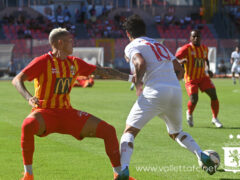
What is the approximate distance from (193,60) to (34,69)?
24.0 feet

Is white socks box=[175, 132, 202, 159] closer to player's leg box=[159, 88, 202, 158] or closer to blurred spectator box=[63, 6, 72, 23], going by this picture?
player's leg box=[159, 88, 202, 158]

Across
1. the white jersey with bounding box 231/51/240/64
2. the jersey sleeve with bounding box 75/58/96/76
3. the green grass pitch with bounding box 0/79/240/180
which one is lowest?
the white jersey with bounding box 231/51/240/64

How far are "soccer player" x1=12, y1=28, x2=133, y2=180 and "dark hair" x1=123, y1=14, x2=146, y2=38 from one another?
921 mm

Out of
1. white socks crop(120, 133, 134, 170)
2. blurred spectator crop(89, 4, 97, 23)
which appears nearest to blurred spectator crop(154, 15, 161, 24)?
blurred spectator crop(89, 4, 97, 23)

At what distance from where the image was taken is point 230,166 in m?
8.42

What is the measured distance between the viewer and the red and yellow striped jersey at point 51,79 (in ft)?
22.3

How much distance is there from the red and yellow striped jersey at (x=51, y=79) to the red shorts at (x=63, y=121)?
0.11 metres

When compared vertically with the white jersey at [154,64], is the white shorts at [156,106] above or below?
below

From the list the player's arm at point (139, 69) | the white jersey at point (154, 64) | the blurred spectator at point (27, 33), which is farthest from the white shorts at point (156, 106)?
the blurred spectator at point (27, 33)

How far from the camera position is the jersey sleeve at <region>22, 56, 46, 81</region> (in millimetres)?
6734

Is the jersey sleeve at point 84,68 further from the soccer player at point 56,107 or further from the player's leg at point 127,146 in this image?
the player's leg at point 127,146

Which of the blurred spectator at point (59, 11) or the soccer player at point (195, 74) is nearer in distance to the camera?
the soccer player at point (195, 74)

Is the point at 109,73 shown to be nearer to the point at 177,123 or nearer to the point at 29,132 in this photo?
the point at 177,123

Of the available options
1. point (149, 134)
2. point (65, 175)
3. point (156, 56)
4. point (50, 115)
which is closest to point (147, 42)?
point (156, 56)
